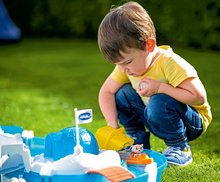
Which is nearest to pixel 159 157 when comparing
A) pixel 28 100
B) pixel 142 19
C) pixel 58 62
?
pixel 142 19

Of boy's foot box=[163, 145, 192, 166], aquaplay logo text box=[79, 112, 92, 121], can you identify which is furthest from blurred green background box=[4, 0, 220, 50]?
aquaplay logo text box=[79, 112, 92, 121]

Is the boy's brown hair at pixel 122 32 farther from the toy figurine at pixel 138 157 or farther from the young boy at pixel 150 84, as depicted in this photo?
the toy figurine at pixel 138 157

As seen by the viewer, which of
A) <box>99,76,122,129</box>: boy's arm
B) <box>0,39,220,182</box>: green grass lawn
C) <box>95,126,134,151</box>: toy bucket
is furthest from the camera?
<box>0,39,220,182</box>: green grass lawn

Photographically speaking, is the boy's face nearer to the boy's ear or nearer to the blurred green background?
the boy's ear

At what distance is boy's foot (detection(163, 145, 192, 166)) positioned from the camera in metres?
2.13

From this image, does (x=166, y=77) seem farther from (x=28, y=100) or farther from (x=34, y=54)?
(x=34, y=54)

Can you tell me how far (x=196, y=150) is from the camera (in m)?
2.37

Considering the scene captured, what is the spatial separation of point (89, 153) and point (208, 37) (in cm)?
363

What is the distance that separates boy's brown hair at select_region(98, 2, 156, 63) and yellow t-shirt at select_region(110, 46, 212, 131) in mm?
116

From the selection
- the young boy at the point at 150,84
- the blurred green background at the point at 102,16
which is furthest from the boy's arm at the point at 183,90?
the blurred green background at the point at 102,16

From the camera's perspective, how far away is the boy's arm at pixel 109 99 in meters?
2.24

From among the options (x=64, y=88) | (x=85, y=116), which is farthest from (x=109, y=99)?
(x=64, y=88)

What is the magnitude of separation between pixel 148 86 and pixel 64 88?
1810mm

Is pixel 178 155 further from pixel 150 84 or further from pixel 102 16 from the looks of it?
pixel 102 16
